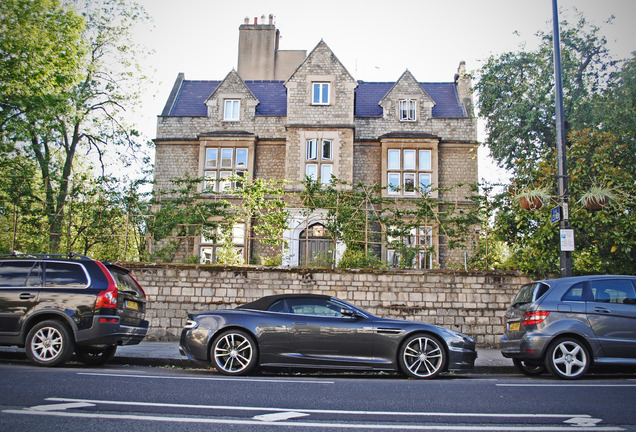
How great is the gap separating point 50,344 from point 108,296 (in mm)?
1145

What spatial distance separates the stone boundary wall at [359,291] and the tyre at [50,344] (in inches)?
205

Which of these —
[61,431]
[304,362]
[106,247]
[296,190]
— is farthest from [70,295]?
[296,190]

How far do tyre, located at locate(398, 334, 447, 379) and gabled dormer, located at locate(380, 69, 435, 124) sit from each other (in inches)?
698

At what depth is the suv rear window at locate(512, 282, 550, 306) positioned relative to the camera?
9398 mm

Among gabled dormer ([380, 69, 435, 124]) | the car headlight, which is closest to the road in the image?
the car headlight

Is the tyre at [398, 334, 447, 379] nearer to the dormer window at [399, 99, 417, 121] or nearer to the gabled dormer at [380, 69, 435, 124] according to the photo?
the gabled dormer at [380, 69, 435, 124]

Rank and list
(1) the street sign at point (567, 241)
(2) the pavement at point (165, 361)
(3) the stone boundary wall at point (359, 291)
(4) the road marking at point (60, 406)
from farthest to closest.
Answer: (3) the stone boundary wall at point (359, 291)
(1) the street sign at point (567, 241)
(2) the pavement at point (165, 361)
(4) the road marking at point (60, 406)

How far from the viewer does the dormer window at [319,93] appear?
24594 mm

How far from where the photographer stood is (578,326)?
29.4 feet

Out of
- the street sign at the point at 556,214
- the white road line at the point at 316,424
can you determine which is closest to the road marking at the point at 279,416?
the white road line at the point at 316,424

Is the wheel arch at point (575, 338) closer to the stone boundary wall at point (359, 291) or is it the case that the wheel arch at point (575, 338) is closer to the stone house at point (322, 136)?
the stone boundary wall at point (359, 291)

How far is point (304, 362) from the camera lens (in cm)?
870

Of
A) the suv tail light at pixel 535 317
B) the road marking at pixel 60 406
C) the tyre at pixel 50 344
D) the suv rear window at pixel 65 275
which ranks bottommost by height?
the road marking at pixel 60 406

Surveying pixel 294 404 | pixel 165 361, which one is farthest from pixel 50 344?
pixel 294 404
